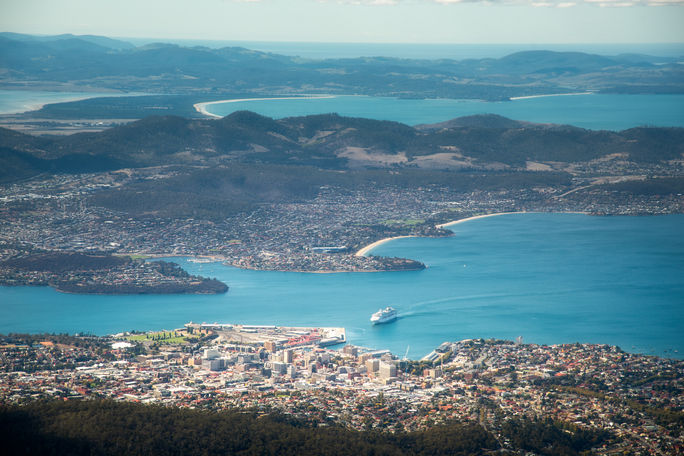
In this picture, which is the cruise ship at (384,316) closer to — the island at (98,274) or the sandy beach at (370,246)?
the island at (98,274)

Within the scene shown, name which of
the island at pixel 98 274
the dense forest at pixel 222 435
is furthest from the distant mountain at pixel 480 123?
the dense forest at pixel 222 435

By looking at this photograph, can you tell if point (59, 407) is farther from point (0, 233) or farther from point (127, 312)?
point (0, 233)

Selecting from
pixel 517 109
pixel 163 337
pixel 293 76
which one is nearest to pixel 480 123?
pixel 517 109

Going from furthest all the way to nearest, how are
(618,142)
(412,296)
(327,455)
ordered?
(618,142) → (412,296) → (327,455)

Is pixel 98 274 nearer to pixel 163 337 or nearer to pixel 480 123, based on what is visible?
pixel 163 337

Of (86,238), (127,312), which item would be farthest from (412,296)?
(86,238)

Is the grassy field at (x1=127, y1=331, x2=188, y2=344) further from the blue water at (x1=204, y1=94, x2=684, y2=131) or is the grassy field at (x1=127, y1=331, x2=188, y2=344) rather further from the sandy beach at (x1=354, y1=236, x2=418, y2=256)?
the blue water at (x1=204, y1=94, x2=684, y2=131)
